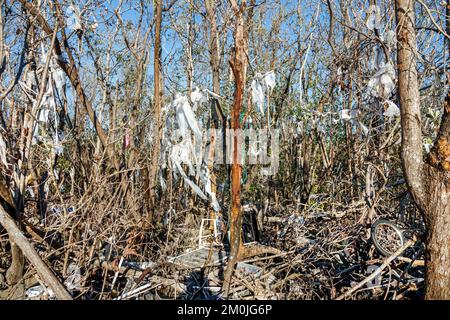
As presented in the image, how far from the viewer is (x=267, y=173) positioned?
7422 millimetres

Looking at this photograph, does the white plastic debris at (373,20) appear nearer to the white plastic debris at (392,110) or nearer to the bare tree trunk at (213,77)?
the white plastic debris at (392,110)

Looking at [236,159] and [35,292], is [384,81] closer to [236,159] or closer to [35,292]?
[236,159]

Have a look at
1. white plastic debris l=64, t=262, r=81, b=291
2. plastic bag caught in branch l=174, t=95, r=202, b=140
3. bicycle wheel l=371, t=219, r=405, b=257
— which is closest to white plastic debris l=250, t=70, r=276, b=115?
plastic bag caught in branch l=174, t=95, r=202, b=140

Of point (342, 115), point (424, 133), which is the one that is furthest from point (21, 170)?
point (424, 133)

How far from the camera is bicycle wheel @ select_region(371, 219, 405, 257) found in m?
3.88

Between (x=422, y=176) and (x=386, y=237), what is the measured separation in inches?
48.5

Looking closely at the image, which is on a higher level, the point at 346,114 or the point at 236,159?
the point at 346,114

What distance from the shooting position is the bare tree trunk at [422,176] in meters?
2.94

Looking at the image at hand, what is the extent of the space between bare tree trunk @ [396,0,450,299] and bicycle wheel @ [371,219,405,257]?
2.78 ft

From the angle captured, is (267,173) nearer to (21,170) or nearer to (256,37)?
(256,37)

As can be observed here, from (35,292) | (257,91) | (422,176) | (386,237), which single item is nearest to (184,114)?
(257,91)

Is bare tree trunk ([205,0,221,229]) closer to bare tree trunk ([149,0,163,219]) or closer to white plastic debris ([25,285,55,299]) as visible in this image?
bare tree trunk ([149,0,163,219])

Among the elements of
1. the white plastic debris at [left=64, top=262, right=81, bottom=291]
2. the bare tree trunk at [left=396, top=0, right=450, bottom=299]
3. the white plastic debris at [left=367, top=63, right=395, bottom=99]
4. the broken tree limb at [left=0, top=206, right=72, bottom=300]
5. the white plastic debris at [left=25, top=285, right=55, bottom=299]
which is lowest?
the white plastic debris at [left=25, top=285, right=55, bottom=299]

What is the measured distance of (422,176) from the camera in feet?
9.95
